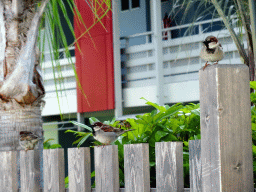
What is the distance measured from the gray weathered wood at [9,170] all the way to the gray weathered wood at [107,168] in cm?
63

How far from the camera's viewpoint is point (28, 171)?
2.25 m

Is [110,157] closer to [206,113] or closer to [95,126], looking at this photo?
[95,126]

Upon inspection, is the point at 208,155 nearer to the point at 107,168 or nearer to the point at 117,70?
the point at 107,168

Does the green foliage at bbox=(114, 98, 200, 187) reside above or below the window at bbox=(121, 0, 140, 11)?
below

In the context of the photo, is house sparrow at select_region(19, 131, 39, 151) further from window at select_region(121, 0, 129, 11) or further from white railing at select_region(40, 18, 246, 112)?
window at select_region(121, 0, 129, 11)

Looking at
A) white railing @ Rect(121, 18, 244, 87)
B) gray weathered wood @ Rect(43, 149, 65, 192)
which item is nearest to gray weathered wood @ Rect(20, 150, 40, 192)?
gray weathered wood @ Rect(43, 149, 65, 192)

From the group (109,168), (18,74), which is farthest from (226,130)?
(18,74)

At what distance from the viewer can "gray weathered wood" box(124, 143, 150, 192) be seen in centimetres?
179

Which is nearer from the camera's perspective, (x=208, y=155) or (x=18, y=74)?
(x=208, y=155)

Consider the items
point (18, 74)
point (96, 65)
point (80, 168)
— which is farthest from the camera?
point (96, 65)

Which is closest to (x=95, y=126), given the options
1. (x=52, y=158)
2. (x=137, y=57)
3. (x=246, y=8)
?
(x=52, y=158)

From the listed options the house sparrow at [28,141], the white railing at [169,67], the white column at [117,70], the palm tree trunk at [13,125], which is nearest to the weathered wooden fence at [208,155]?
the house sparrow at [28,141]

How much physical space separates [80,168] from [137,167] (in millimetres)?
344

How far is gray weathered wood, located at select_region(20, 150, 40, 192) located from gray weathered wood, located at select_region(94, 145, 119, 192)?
1.51 ft
